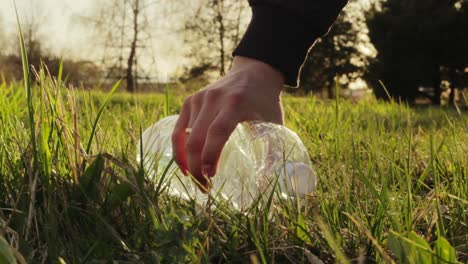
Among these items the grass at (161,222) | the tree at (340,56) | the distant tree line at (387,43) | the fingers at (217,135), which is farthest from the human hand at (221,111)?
the tree at (340,56)

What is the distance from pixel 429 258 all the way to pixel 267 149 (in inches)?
47.2

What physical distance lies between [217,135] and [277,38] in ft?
1.18

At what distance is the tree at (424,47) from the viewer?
1144 inches

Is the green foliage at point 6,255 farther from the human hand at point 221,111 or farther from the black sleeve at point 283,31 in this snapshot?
the black sleeve at point 283,31

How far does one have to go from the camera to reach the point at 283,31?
63.9 inches

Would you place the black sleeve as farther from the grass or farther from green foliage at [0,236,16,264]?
→ green foliage at [0,236,16,264]

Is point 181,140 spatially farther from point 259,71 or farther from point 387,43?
point 387,43

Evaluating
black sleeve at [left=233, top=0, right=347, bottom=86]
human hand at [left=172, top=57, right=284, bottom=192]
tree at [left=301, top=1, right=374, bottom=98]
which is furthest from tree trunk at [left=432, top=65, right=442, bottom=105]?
human hand at [left=172, top=57, right=284, bottom=192]

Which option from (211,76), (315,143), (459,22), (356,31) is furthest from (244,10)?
(315,143)

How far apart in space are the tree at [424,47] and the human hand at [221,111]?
91.0ft

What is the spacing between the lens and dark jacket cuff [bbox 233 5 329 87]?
160cm

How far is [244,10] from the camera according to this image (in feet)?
103

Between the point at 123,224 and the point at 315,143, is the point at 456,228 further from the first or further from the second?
the point at 315,143

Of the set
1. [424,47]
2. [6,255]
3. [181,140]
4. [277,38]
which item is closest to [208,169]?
[181,140]
